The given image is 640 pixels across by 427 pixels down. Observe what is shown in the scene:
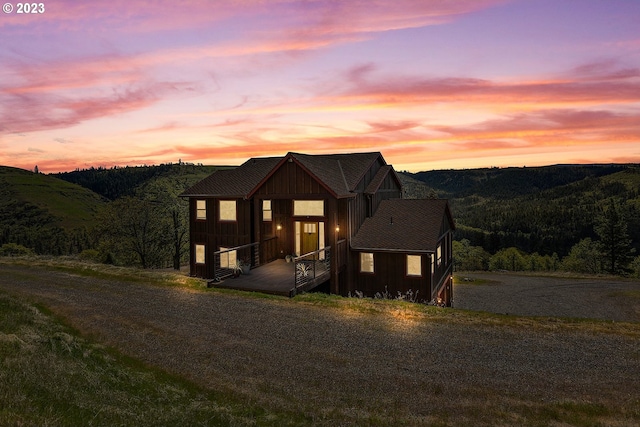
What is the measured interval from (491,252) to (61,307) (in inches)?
4439

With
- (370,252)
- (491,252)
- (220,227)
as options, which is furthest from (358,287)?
(491,252)

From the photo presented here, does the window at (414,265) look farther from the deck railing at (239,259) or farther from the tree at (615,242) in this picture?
the tree at (615,242)

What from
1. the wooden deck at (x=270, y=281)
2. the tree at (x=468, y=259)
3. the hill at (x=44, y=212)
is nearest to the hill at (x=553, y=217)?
the tree at (x=468, y=259)

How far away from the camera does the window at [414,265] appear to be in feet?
77.2

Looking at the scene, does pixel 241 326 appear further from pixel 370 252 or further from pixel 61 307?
pixel 370 252

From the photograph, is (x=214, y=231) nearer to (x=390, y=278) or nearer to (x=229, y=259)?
(x=229, y=259)

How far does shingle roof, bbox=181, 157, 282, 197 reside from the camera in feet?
91.8

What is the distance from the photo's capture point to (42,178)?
615ft

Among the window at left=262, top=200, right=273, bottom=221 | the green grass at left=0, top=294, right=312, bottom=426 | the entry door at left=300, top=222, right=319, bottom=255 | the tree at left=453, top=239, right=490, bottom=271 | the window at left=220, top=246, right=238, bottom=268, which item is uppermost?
the window at left=262, top=200, right=273, bottom=221

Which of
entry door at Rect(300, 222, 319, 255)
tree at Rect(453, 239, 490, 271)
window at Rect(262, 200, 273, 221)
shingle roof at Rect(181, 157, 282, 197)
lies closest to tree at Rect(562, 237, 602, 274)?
tree at Rect(453, 239, 490, 271)

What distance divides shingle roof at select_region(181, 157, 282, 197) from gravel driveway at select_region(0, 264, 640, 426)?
35.0ft

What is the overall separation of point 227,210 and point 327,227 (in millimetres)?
8712

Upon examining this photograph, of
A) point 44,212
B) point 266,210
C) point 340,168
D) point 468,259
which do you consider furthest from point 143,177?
point 340,168

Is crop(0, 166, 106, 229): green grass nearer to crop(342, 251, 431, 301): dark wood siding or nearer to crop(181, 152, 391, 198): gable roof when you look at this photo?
crop(181, 152, 391, 198): gable roof
